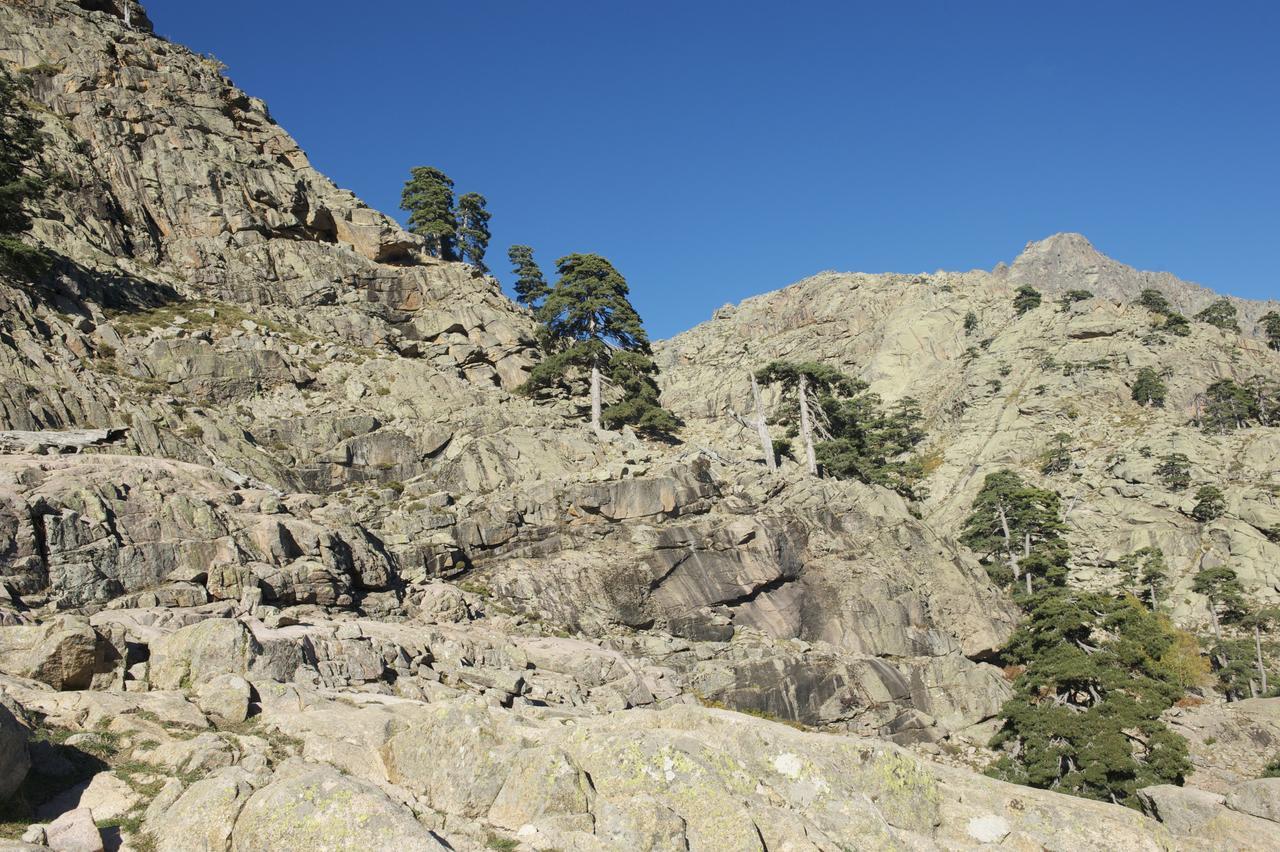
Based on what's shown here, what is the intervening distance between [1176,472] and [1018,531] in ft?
79.3

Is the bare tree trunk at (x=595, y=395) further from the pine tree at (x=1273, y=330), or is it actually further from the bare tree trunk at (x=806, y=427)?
the pine tree at (x=1273, y=330)

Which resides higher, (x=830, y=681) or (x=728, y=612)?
(x=728, y=612)

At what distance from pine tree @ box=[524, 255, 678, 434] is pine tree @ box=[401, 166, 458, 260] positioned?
18.3 meters

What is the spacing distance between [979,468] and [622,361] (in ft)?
160

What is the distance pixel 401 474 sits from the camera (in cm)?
3859

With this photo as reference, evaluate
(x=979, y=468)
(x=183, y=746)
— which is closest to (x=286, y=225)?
(x=183, y=746)

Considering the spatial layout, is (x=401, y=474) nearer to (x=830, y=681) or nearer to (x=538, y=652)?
(x=538, y=652)

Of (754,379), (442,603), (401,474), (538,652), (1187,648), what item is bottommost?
(1187,648)

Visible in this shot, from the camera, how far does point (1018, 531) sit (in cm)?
5675

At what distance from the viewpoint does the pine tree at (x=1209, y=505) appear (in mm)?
63375

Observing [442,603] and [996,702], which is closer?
[442,603]

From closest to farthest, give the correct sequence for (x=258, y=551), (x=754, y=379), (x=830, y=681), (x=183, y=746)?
1. (x=183, y=746)
2. (x=258, y=551)
3. (x=830, y=681)
4. (x=754, y=379)

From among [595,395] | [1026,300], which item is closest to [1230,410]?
[1026,300]

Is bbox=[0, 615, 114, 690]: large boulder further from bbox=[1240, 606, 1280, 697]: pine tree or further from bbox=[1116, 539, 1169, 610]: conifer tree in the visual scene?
bbox=[1116, 539, 1169, 610]: conifer tree
